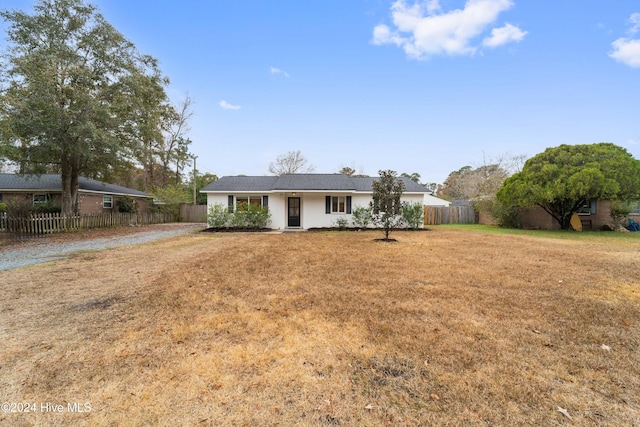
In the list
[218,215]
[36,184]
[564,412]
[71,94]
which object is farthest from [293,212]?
[36,184]

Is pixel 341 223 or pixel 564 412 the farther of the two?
pixel 341 223

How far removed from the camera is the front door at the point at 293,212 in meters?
17.8

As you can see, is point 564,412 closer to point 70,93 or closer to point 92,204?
point 70,93

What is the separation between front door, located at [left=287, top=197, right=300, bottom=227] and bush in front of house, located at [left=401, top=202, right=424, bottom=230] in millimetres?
6696

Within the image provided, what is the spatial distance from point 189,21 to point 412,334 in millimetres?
16601

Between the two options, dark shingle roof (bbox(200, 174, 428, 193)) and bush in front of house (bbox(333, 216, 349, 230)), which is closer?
dark shingle roof (bbox(200, 174, 428, 193))

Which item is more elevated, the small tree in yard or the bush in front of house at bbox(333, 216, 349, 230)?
the small tree in yard

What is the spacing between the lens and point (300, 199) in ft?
57.9

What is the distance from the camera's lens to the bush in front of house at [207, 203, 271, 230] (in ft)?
53.5

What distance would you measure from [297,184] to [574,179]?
15018 mm

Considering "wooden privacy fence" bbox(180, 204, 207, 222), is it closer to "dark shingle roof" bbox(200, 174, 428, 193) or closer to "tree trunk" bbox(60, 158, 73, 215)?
"dark shingle roof" bbox(200, 174, 428, 193)

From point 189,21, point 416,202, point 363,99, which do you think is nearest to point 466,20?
point 363,99

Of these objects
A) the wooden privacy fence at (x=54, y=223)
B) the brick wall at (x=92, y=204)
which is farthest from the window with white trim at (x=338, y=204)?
the brick wall at (x=92, y=204)

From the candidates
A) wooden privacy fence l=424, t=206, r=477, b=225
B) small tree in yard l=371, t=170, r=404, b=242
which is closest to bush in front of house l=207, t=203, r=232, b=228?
small tree in yard l=371, t=170, r=404, b=242
